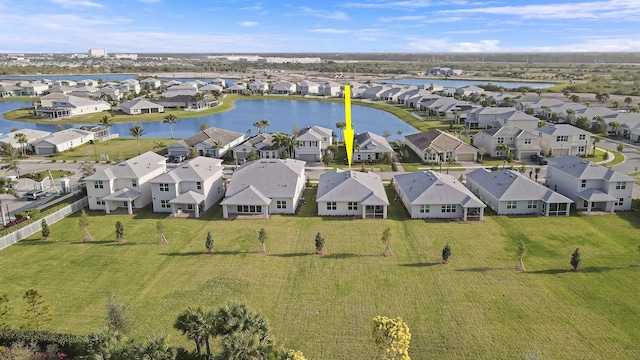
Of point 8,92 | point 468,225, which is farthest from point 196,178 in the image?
point 8,92

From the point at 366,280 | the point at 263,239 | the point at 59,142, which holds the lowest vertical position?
the point at 366,280

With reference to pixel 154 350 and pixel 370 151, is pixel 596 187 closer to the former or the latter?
pixel 370 151

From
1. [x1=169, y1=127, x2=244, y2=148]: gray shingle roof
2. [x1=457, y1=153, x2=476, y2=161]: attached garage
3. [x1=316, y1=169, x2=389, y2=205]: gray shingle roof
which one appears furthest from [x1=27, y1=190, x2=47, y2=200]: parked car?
[x1=457, y1=153, x2=476, y2=161]: attached garage

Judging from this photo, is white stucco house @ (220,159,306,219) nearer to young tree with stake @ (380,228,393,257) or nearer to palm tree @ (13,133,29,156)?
young tree with stake @ (380,228,393,257)

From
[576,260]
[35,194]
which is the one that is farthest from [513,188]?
[35,194]

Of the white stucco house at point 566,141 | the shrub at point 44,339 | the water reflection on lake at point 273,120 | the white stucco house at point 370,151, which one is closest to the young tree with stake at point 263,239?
the shrub at point 44,339

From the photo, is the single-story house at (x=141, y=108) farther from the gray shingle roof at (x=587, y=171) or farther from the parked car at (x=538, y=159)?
the gray shingle roof at (x=587, y=171)
